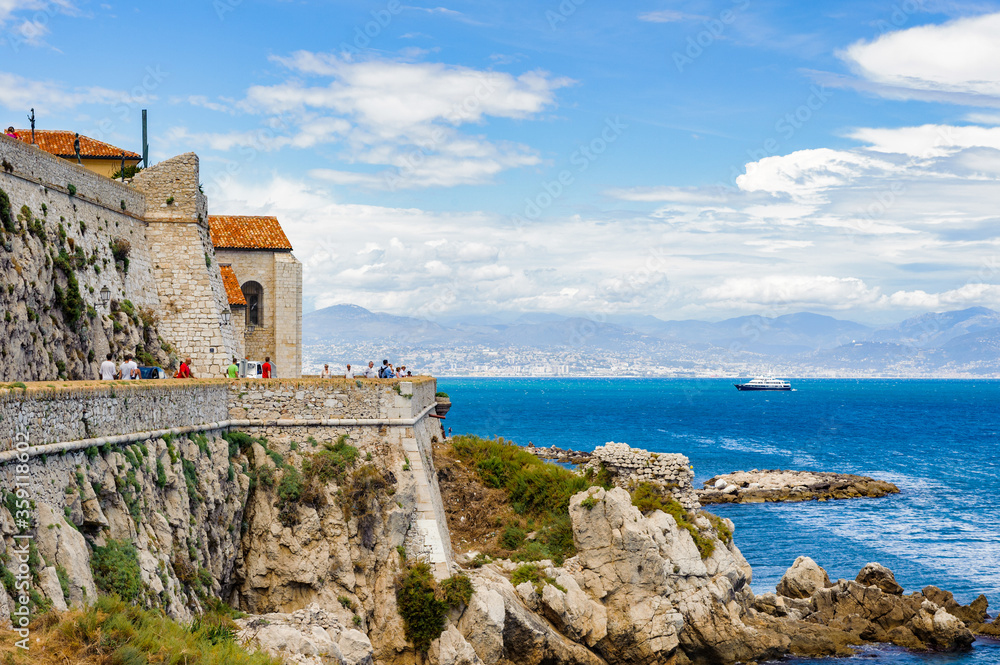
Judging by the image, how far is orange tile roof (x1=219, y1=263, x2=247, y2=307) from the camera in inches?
1394

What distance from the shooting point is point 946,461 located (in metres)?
87.6

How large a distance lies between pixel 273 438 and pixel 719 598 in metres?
15.0

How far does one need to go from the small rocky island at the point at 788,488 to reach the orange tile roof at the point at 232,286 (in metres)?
36.8

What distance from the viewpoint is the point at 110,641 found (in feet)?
38.6

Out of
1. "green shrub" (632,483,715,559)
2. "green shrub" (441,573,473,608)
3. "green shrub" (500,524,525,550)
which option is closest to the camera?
"green shrub" (441,573,473,608)

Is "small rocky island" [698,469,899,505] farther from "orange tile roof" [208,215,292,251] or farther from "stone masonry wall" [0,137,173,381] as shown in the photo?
"stone masonry wall" [0,137,173,381]

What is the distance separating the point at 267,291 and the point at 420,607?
1894 cm

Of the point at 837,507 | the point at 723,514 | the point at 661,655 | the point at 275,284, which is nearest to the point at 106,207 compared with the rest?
the point at 275,284

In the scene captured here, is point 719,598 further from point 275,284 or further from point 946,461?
point 946,461

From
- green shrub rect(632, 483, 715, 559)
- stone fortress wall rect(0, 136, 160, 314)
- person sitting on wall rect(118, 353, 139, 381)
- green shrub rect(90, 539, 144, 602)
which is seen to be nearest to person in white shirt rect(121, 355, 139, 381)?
person sitting on wall rect(118, 353, 139, 381)

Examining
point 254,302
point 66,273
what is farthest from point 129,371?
point 254,302

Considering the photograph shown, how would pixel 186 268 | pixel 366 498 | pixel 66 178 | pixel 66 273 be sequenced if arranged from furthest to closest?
1. pixel 186 268
2. pixel 66 178
3. pixel 66 273
4. pixel 366 498

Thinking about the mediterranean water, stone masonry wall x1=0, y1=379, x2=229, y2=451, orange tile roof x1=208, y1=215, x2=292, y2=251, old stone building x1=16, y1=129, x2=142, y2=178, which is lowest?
the mediterranean water

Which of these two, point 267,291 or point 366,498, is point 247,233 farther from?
point 366,498
